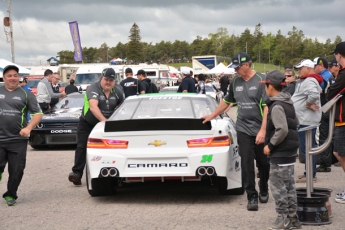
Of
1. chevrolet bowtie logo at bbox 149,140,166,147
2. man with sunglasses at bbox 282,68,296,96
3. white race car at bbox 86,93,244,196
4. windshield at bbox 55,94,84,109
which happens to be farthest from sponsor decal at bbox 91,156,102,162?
windshield at bbox 55,94,84,109

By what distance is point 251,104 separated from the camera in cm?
698

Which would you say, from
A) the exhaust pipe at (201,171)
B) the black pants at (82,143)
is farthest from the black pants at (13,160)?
the exhaust pipe at (201,171)

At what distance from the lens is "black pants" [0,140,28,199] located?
7.55m

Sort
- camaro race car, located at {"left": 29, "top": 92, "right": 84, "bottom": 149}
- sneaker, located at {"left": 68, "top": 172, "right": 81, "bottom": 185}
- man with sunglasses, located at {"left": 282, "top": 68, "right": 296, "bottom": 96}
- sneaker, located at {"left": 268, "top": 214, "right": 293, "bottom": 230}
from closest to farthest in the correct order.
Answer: sneaker, located at {"left": 268, "top": 214, "right": 293, "bottom": 230} → sneaker, located at {"left": 68, "top": 172, "right": 81, "bottom": 185} → man with sunglasses, located at {"left": 282, "top": 68, "right": 296, "bottom": 96} → camaro race car, located at {"left": 29, "top": 92, "right": 84, "bottom": 149}

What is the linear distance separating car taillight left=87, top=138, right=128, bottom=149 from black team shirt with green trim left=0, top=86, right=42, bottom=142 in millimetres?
1031

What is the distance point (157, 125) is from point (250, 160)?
3.90 ft

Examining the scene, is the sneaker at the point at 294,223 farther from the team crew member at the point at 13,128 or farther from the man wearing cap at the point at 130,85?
the man wearing cap at the point at 130,85

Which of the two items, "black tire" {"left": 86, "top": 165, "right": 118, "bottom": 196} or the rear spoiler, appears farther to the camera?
"black tire" {"left": 86, "top": 165, "right": 118, "bottom": 196}

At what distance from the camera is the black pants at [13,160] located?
24.8 feet

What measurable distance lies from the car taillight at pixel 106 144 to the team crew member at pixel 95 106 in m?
1.30

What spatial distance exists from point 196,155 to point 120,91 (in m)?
2.53

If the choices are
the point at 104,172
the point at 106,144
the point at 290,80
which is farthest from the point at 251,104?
the point at 290,80

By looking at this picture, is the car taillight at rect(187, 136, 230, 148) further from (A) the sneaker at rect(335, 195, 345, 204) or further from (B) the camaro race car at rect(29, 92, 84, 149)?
(B) the camaro race car at rect(29, 92, 84, 149)

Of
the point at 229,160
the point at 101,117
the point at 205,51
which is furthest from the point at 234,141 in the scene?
the point at 205,51
